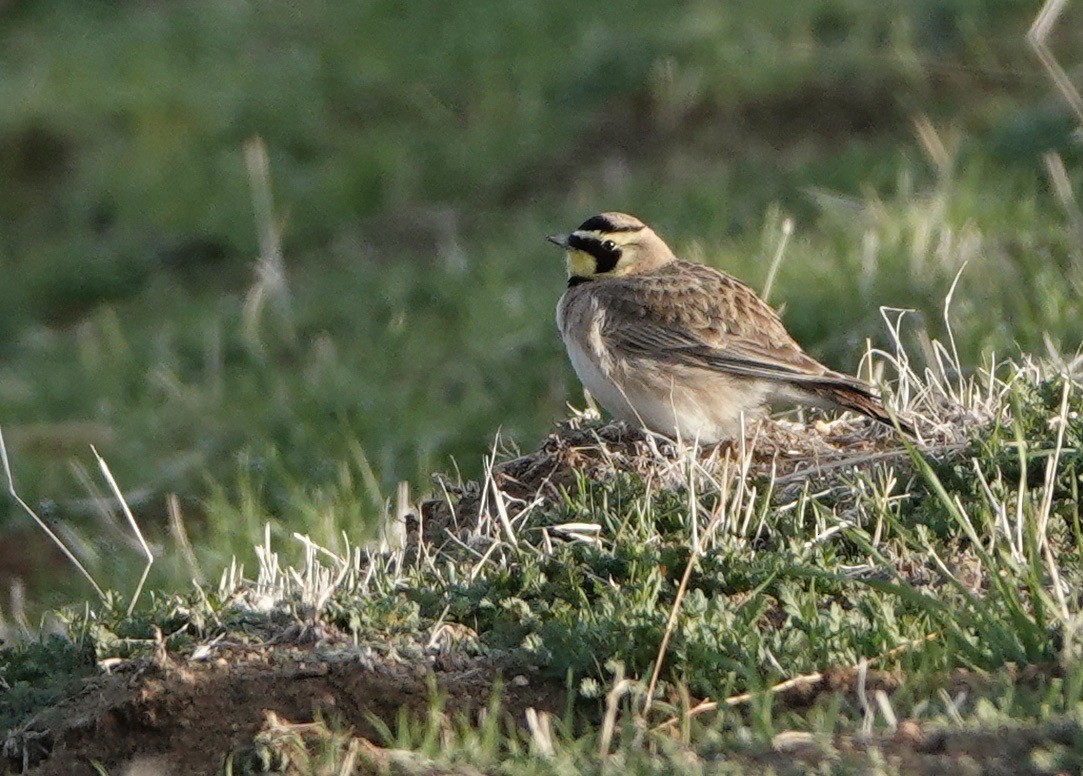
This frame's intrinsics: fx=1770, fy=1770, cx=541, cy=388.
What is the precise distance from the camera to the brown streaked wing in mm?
6238

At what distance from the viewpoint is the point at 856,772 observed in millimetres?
3635

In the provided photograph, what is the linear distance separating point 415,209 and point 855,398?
705 centimetres

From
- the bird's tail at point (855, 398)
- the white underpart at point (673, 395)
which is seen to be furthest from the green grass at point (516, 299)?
the white underpart at point (673, 395)

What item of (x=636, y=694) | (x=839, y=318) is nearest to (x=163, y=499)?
(x=839, y=318)

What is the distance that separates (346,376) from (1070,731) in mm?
6102

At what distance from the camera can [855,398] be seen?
585 cm

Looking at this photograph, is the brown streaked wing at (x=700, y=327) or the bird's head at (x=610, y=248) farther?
the bird's head at (x=610, y=248)

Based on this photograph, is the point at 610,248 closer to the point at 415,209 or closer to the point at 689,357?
the point at 689,357

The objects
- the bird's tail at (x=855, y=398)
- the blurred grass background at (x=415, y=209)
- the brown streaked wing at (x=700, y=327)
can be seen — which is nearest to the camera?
the bird's tail at (x=855, y=398)

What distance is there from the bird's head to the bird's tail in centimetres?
122

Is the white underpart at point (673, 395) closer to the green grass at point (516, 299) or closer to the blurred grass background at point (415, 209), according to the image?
the green grass at point (516, 299)

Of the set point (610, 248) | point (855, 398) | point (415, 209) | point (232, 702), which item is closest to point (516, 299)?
point (610, 248)

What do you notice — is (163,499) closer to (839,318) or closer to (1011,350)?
(839,318)

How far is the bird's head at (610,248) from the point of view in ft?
23.0
